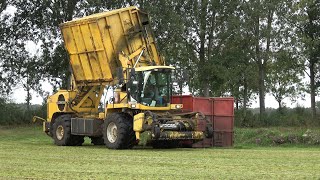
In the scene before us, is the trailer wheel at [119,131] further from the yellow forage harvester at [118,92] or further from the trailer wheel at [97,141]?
the trailer wheel at [97,141]

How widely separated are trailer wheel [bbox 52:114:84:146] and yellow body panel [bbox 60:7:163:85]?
197cm

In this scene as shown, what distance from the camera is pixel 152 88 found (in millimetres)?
23734

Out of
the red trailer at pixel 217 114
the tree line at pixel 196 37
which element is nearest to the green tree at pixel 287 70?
the tree line at pixel 196 37

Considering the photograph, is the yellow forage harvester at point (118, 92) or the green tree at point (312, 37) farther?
the green tree at point (312, 37)

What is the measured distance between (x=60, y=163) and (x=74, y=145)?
11.2m

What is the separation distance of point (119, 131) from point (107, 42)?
390 centimetres

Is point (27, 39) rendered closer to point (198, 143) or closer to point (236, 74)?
point (236, 74)

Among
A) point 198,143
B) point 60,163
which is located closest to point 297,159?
point 60,163

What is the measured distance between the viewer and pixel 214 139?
84.8 feet

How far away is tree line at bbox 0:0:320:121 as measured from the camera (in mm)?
44031

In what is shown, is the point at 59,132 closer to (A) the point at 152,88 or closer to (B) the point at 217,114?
(A) the point at 152,88

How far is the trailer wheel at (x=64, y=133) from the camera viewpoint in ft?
88.1

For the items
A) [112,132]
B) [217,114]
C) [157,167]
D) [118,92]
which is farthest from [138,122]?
[157,167]

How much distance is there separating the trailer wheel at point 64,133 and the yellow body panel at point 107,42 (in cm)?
197
